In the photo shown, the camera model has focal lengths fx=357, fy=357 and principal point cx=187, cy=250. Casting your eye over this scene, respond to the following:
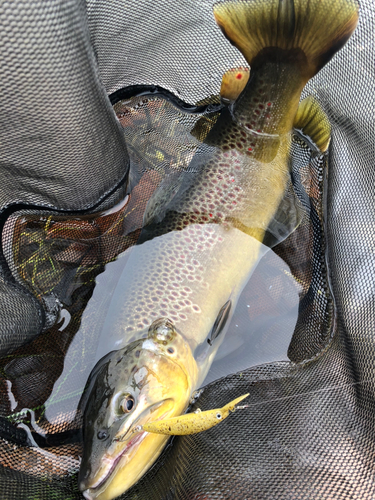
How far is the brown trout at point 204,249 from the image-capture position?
124 cm

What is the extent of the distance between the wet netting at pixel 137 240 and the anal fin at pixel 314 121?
2.2 inches

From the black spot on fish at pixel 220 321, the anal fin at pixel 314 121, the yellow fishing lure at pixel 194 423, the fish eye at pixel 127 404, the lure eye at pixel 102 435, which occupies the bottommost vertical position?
the lure eye at pixel 102 435

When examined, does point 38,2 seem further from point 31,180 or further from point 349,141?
point 349,141

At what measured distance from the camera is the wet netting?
41.6 inches

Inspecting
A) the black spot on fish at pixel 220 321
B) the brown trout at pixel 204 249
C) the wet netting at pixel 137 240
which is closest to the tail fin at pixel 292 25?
the brown trout at pixel 204 249

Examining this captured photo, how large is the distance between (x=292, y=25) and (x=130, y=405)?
5.48 ft

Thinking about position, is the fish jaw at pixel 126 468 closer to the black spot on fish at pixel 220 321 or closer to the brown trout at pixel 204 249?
the brown trout at pixel 204 249

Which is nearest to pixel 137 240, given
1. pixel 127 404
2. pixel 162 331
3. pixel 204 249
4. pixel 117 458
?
pixel 204 249

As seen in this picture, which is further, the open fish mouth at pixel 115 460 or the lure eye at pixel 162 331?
the lure eye at pixel 162 331

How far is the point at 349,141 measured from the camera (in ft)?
5.71

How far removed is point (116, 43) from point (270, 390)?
1.65 metres

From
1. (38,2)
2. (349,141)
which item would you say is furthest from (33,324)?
(349,141)

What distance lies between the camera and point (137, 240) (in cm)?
173

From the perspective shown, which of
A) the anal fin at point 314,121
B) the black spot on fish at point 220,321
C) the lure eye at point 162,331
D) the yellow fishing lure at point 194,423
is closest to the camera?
the yellow fishing lure at point 194,423
